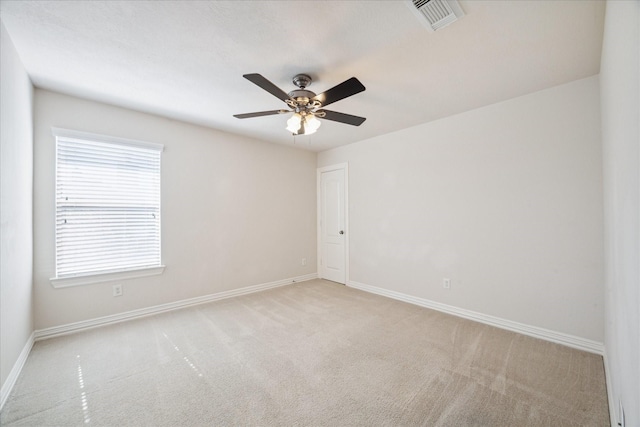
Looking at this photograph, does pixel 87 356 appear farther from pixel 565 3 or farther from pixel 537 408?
pixel 565 3

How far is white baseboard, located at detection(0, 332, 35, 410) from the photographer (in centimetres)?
174

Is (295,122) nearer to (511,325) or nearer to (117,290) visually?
(117,290)

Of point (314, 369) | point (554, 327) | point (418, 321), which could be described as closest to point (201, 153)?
point (314, 369)

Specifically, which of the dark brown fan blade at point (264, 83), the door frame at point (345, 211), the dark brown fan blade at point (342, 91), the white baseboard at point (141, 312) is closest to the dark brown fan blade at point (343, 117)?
the dark brown fan blade at point (342, 91)

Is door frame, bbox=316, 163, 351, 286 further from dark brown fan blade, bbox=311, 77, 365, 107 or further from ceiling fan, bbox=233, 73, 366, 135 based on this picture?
dark brown fan blade, bbox=311, 77, 365, 107

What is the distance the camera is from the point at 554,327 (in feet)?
8.36

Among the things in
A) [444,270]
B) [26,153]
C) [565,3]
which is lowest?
[444,270]

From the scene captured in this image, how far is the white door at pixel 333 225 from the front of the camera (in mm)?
4723

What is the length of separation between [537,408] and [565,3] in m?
2.55

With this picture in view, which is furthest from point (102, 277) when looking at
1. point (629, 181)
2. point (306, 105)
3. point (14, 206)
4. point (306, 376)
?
point (629, 181)

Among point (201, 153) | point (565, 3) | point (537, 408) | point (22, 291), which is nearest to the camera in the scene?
point (565, 3)

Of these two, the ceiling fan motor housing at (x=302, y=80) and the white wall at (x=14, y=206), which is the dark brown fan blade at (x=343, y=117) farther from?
the white wall at (x=14, y=206)

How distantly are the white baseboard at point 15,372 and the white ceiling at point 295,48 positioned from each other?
2.44 m

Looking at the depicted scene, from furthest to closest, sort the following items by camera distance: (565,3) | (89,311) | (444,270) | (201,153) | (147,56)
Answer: (201,153), (444,270), (89,311), (147,56), (565,3)
